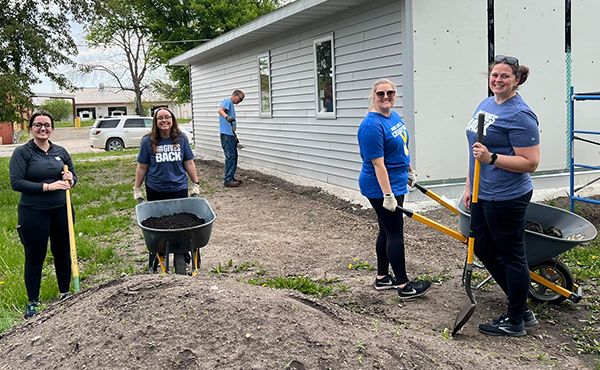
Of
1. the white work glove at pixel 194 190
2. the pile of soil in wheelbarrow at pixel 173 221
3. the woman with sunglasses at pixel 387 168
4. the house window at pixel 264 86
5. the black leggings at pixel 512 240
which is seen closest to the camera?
the black leggings at pixel 512 240

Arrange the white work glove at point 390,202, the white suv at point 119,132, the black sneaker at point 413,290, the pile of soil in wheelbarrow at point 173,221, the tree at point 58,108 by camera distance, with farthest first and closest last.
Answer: the tree at point 58,108 → the white suv at point 119,132 → the black sneaker at point 413,290 → the pile of soil in wheelbarrow at point 173,221 → the white work glove at point 390,202

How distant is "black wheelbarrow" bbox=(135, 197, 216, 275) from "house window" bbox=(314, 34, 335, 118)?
232 inches

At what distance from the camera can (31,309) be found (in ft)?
16.0

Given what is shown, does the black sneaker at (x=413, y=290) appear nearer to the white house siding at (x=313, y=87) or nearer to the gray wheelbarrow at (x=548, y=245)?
the gray wheelbarrow at (x=548, y=245)

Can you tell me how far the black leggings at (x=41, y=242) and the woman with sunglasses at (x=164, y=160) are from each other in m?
0.77

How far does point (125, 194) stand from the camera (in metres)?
12.1

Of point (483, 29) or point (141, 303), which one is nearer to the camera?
point (141, 303)

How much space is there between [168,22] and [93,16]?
19.9 m

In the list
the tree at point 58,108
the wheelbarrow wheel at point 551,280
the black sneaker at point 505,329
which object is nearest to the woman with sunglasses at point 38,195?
the black sneaker at point 505,329

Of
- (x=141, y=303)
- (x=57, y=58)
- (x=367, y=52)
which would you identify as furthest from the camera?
(x=57, y=58)

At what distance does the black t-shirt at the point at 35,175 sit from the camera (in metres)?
4.80

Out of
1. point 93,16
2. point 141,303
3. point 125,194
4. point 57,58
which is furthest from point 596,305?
point 93,16

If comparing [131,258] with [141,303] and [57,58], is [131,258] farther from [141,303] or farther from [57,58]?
[57,58]

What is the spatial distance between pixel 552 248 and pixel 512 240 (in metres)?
0.37
